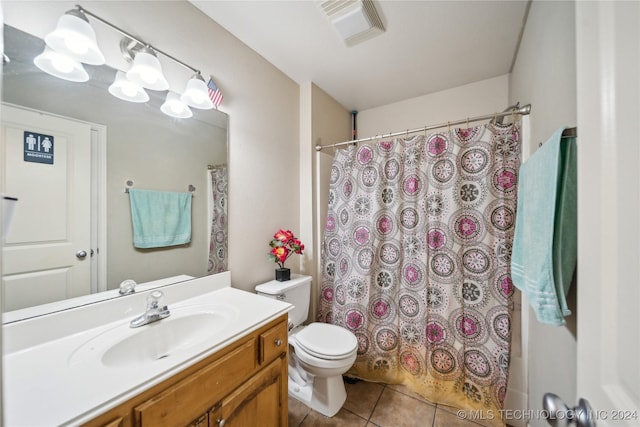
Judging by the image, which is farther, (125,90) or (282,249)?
(282,249)

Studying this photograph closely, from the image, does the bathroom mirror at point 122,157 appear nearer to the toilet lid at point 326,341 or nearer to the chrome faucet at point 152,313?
the chrome faucet at point 152,313

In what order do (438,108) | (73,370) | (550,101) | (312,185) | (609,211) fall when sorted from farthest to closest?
(438,108) < (312,185) < (550,101) < (73,370) < (609,211)

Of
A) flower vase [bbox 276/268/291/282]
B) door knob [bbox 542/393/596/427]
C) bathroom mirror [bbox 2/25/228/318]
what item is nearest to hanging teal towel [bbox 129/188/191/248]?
bathroom mirror [bbox 2/25/228/318]

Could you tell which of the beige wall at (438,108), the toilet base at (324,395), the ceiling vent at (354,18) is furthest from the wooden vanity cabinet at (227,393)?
the beige wall at (438,108)

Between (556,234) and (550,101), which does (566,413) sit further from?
(550,101)

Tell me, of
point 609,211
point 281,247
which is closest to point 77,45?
point 281,247

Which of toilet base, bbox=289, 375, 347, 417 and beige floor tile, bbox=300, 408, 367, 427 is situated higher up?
toilet base, bbox=289, 375, 347, 417

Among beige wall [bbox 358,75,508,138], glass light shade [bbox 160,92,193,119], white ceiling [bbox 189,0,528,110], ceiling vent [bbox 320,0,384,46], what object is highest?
white ceiling [bbox 189,0,528,110]

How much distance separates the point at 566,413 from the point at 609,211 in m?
0.40

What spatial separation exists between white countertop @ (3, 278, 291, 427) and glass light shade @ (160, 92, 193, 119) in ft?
2.97

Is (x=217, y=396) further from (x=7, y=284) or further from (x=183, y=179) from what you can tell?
(x=183, y=179)

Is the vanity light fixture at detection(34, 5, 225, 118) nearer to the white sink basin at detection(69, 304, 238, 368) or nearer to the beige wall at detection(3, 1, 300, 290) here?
the beige wall at detection(3, 1, 300, 290)

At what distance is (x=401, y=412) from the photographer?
4.90 feet

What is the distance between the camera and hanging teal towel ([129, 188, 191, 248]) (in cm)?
111
